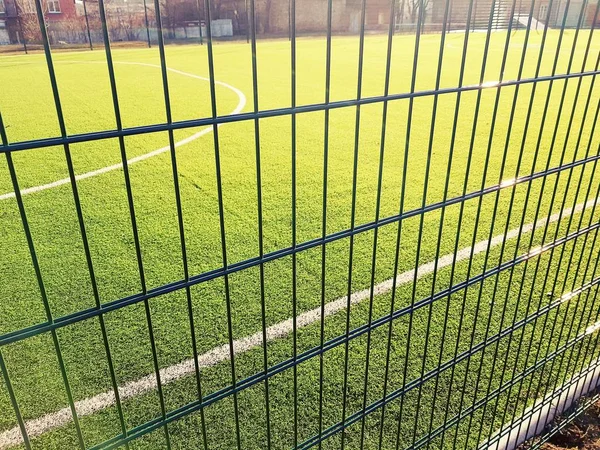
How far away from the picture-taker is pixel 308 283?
3.98 meters

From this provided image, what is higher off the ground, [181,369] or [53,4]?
[53,4]

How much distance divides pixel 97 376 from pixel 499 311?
2.80 metres

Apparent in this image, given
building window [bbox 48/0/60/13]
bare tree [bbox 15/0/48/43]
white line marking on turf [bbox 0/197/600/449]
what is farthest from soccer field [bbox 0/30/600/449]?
building window [bbox 48/0/60/13]

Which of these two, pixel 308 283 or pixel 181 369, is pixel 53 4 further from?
pixel 181 369

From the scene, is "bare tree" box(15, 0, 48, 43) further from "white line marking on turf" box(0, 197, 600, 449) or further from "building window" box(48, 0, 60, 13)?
"white line marking on turf" box(0, 197, 600, 449)

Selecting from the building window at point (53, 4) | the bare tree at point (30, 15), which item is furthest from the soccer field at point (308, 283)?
the building window at point (53, 4)

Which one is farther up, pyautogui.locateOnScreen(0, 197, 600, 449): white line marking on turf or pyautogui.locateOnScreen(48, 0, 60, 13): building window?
pyautogui.locateOnScreen(48, 0, 60, 13): building window

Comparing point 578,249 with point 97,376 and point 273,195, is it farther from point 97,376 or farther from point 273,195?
point 97,376

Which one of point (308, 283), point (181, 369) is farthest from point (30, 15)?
point (308, 283)

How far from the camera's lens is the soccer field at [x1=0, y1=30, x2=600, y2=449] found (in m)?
1.98

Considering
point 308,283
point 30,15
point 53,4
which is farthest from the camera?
point 53,4

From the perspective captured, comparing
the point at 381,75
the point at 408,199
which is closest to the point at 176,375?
the point at 408,199

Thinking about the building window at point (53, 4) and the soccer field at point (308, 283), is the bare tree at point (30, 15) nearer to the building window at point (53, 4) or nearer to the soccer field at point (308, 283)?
the building window at point (53, 4)

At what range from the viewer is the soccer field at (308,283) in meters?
1.98
